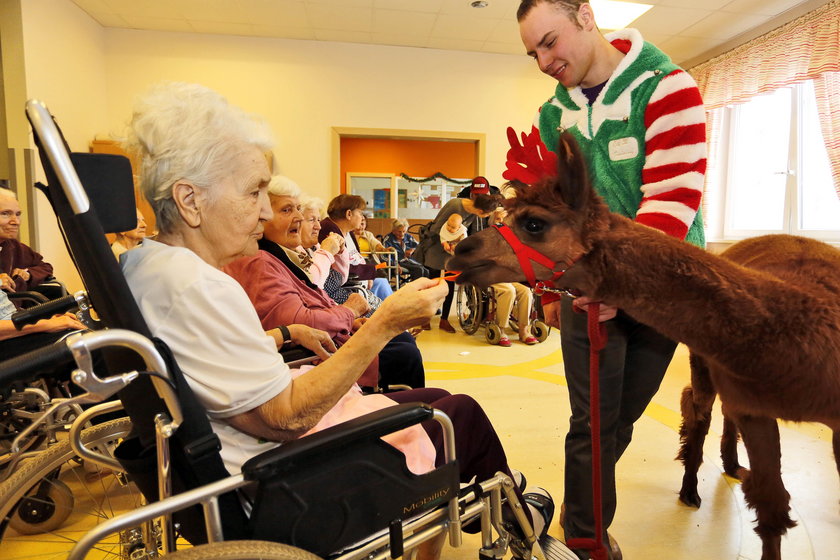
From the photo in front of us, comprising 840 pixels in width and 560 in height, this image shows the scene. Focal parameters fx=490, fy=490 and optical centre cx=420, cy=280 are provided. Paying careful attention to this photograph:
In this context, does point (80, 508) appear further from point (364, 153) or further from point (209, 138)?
point (364, 153)

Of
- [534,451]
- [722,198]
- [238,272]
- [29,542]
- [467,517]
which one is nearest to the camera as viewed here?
[467,517]

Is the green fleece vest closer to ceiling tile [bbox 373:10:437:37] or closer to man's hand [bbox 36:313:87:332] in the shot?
man's hand [bbox 36:313:87:332]

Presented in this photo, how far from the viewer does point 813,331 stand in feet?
3.44

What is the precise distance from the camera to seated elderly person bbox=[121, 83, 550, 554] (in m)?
0.77

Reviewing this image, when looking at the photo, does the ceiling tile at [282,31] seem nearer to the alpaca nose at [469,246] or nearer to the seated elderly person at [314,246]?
the seated elderly person at [314,246]

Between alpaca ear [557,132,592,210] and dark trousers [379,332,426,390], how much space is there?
3.53 feet

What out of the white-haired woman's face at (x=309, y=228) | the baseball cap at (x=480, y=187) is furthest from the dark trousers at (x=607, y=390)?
the baseball cap at (x=480, y=187)

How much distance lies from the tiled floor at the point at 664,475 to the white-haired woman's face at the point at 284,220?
1.44m

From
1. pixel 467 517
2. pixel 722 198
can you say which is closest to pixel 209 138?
pixel 467 517

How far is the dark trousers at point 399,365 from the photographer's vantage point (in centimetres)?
202

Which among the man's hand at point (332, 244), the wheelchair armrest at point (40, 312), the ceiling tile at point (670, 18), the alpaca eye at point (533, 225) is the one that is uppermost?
the ceiling tile at point (670, 18)

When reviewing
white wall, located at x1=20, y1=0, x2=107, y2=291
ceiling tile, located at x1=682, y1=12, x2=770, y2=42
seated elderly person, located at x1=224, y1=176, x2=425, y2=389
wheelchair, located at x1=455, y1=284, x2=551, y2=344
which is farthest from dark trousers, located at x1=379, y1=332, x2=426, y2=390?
ceiling tile, located at x1=682, y1=12, x2=770, y2=42

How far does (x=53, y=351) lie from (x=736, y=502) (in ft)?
7.47

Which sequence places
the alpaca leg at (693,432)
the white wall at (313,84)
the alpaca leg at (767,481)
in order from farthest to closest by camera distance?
the white wall at (313,84), the alpaca leg at (693,432), the alpaca leg at (767,481)
